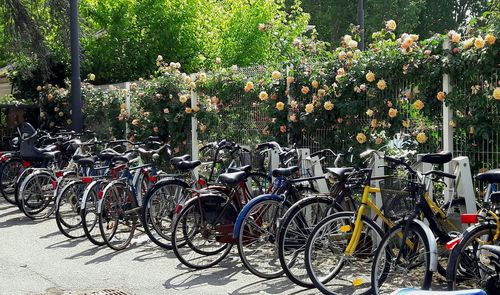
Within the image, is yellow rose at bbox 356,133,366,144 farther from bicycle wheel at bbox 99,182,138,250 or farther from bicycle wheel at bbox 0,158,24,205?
bicycle wheel at bbox 0,158,24,205

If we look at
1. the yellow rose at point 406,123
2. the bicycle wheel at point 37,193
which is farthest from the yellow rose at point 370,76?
the bicycle wheel at point 37,193

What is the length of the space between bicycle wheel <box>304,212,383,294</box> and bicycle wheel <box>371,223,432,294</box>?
0.28m

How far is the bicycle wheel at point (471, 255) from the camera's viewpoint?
15.2ft

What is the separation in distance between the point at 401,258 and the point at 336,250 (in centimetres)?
66

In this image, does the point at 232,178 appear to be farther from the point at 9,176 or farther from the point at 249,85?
the point at 9,176

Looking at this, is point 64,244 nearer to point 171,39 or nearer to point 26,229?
point 26,229

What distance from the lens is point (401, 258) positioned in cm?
523

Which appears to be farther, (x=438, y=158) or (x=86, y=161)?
(x=86, y=161)

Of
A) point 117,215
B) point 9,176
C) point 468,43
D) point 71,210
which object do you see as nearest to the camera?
point 468,43

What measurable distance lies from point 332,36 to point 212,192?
28461 millimetres

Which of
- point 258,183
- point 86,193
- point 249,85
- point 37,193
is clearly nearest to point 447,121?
point 258,183

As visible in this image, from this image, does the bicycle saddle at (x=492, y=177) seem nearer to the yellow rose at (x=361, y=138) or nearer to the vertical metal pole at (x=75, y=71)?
the yellow rose at (x=361, y=138)

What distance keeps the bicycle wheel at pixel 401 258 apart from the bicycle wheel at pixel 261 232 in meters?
1.35

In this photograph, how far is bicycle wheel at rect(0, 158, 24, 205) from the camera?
1138 centimetres
